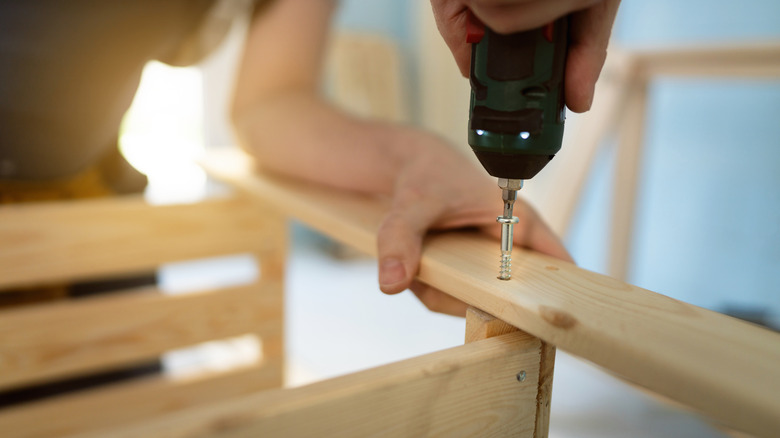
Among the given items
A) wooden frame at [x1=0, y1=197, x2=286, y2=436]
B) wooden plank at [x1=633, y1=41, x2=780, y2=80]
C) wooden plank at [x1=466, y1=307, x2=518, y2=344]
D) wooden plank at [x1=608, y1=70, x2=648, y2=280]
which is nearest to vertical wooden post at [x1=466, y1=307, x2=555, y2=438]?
wooden plank at [x1=466, y1=307, x2=518, y2=344]

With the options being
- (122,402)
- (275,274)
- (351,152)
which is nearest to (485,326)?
(351,152)

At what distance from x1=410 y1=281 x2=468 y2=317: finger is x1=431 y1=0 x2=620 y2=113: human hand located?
0.22 m

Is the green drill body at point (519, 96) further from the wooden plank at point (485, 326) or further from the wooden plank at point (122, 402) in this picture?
the wooden plank at point (122, 402)

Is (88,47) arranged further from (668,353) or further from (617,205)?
(617,205)

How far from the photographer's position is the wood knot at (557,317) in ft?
1.24

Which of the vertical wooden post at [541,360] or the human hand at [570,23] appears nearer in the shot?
the human hand at [570,23]

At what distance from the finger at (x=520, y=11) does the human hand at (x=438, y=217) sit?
226 mm

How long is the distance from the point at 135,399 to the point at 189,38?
26.3 inches

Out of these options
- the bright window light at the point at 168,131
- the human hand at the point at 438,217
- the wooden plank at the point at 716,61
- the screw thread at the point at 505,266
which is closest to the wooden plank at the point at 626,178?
the wooden plank at the point at 716,61

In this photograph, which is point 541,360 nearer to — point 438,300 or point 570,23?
point 438,300

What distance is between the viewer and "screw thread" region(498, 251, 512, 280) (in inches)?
17.8

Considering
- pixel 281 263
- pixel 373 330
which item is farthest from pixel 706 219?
pixel 281 263

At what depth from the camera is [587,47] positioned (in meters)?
0.39

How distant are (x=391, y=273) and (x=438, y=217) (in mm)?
101
